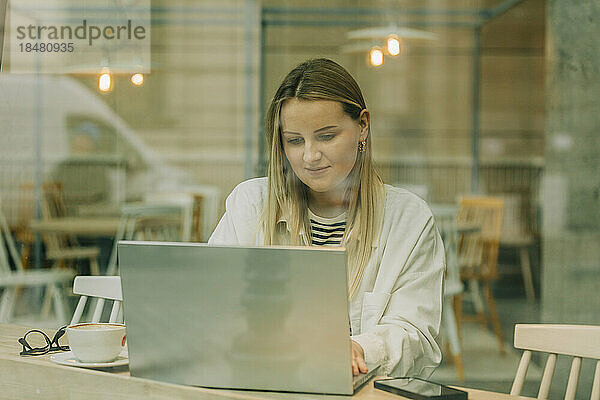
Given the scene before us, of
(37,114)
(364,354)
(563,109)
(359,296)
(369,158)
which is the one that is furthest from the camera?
(37,114)

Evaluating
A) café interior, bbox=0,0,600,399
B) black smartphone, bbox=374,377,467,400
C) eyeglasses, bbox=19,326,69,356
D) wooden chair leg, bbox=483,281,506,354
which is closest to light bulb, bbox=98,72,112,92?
café interior, bbox=0,0,600,399

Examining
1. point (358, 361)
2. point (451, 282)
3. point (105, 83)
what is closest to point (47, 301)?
point (105, 83)

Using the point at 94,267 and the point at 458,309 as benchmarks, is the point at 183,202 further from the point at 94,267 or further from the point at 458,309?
the point at 458,309

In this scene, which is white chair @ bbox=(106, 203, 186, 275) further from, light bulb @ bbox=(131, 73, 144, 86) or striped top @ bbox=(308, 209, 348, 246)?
striped top @ bbox=(308, 209, 348, 246)

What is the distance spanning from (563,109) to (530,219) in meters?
0.41

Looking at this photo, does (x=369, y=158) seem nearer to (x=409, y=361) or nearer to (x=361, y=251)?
(x=361, y=251)

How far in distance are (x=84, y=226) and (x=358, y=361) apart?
6.73ft

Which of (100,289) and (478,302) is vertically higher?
(100,289)

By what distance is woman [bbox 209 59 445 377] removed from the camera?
4.79 feet

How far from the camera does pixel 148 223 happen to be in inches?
117

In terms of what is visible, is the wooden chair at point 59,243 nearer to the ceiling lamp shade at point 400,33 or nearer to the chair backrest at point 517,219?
the ceiling lamp shade at point 400,33

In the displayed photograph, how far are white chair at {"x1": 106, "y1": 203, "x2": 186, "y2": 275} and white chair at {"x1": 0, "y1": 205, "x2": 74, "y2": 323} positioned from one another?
8.6 inches

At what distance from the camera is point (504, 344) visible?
2.96 m

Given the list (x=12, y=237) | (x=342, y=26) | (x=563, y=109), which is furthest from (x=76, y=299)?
(x=563, y=109)
